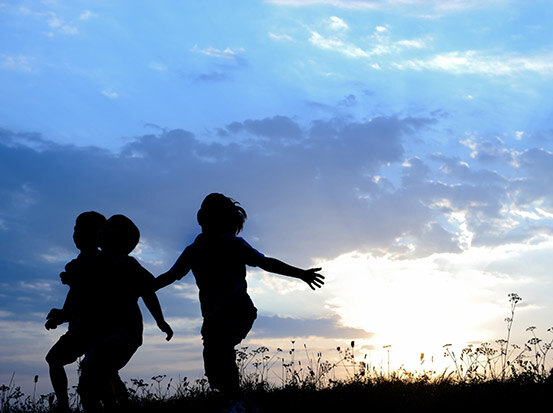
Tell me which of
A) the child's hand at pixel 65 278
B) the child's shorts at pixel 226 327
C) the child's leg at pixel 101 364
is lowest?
the child's leg at pixel 101 364

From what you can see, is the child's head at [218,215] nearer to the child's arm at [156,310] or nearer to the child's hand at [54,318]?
the child's arm at [156,310]

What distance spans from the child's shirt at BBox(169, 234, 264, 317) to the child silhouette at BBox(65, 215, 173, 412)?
1.81ft

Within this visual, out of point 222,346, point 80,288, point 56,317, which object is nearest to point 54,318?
point 56,317

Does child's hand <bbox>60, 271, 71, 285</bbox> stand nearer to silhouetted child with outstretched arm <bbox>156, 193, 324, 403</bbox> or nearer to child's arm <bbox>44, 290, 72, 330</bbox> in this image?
child's arm <bbox>44, 290, 72, 330</bbox>

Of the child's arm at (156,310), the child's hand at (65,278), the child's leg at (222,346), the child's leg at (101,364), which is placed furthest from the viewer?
the child's hand at (65,278)

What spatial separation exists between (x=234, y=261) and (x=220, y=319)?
57cm

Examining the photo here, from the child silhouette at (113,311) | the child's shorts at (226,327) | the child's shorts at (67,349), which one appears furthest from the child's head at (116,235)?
the child's shorts at (67,349)

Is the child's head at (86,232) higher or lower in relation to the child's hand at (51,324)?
higher

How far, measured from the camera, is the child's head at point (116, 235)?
5605 millimetres

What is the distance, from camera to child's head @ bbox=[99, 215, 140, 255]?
5605mm

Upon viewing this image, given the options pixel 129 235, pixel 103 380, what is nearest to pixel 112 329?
pixel 103 380

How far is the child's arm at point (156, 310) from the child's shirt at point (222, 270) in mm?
469

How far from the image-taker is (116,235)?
561 cm

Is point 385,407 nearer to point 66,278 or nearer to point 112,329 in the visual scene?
point 112,329
